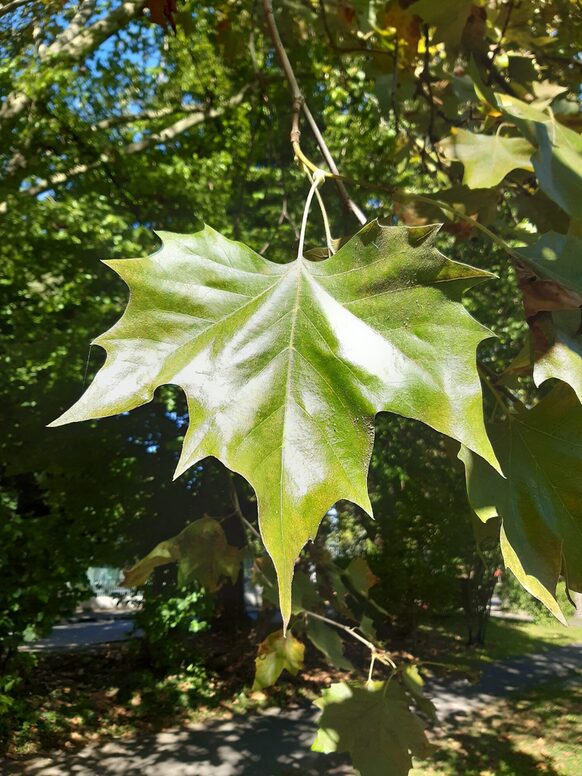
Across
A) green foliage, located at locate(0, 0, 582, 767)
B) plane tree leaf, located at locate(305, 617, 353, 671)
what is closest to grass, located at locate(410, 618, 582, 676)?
green foliage, located at locate(0, 0, 582, 767)

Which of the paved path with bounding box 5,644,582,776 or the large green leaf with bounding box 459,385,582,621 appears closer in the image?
the large green leaf with bounding box 459,385,582,621

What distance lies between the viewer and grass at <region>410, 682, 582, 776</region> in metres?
6.06

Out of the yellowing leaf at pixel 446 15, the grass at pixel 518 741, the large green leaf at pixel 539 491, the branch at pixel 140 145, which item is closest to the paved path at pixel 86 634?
the grass at pixel 518 741

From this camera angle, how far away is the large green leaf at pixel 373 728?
1.84m

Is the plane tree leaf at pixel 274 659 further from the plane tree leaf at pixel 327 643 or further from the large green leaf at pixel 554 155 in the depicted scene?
the large green leaf at pixel 554 155

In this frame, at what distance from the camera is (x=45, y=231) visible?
7.64 meters

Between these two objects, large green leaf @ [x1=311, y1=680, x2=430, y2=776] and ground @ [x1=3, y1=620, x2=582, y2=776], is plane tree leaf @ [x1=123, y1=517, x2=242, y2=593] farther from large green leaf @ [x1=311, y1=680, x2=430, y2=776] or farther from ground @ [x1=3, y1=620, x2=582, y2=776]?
ground @ [x1=3, y1=620, x2=582, y2=776]

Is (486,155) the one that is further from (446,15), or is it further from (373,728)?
(373,728)

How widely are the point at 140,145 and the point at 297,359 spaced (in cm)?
845

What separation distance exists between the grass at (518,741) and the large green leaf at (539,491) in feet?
18.3

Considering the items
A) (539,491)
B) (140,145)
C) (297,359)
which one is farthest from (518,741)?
(140,145)

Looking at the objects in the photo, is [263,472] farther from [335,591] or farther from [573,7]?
[573,7]

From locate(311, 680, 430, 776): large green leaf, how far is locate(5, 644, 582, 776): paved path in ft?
15.9

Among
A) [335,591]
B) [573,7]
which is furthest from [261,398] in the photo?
[573,7]
